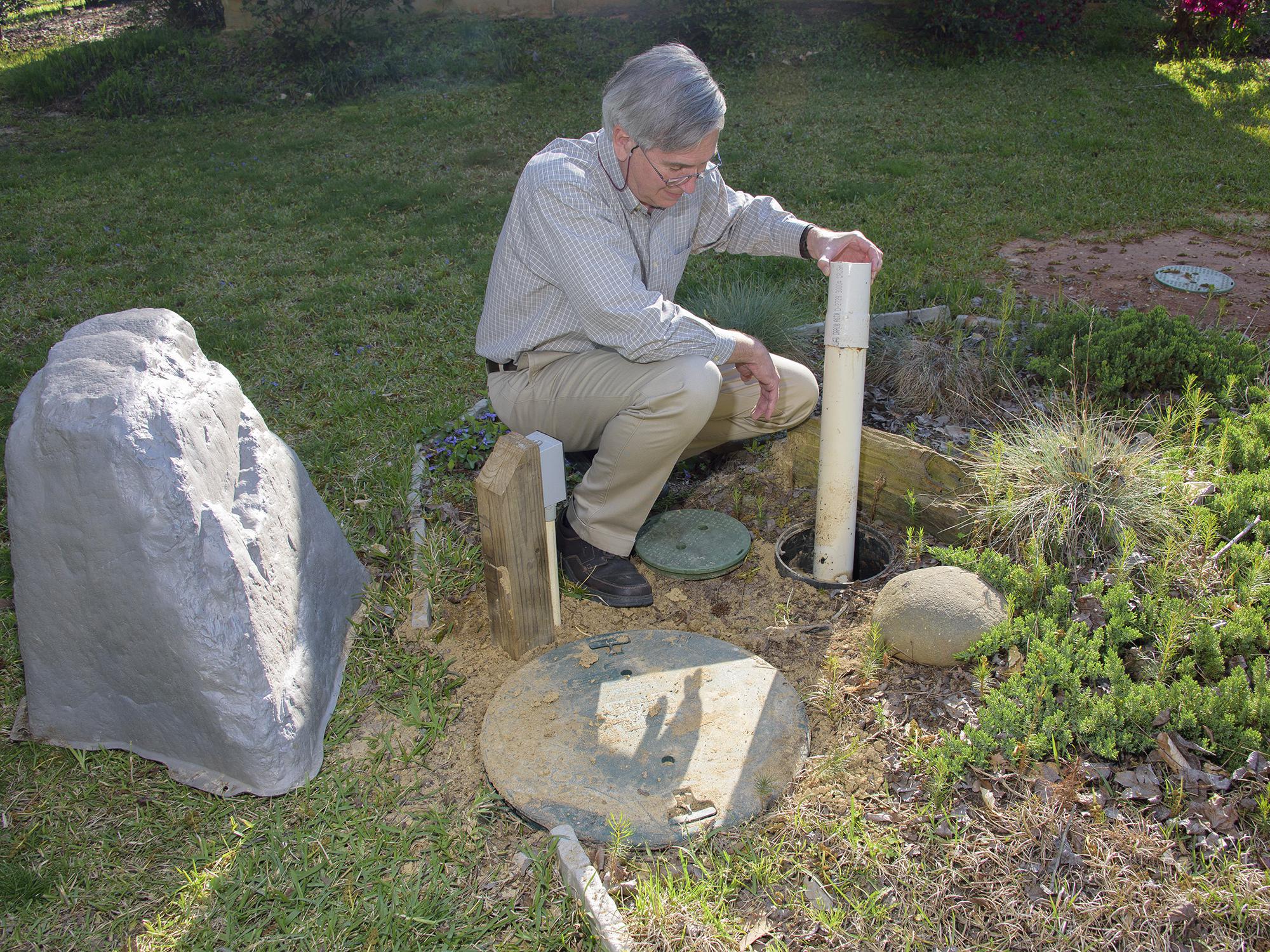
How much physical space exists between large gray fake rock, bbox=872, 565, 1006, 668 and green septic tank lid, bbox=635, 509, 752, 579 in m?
0.64

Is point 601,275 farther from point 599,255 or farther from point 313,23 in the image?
point 313,23

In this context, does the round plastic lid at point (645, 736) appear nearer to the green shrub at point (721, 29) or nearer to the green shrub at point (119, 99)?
the green shrub at point (721, 29)

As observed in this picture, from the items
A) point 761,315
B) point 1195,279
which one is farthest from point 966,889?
point 1195,279

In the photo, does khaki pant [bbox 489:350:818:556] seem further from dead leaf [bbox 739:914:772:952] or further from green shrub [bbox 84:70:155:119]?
green shrub [bbox 84:70:155:119]

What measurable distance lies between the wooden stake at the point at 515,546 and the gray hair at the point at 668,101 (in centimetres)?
103

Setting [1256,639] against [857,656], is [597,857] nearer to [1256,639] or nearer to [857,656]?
[857,656]

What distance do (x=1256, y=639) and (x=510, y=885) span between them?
209cm

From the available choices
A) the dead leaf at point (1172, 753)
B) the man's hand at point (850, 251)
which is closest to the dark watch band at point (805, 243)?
the man's hand at point (850, 251)

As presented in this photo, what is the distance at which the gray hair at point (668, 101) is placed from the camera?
2.71 metres

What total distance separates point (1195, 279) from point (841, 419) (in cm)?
339

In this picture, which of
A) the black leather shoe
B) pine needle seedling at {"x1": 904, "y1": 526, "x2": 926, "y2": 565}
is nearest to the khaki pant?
the black leather shoe

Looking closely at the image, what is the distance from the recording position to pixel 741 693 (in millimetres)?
2689

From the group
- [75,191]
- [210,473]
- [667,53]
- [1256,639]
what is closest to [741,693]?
[1256,639]

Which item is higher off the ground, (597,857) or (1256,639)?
(1256,639)
